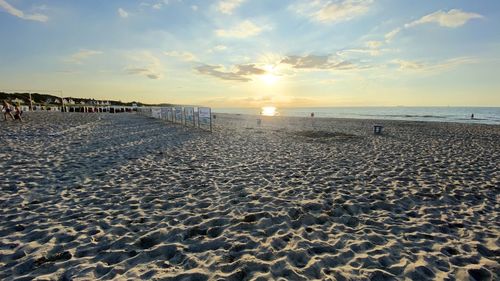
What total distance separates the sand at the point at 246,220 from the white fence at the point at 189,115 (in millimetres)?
12103

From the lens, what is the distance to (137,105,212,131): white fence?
2218 centimetres

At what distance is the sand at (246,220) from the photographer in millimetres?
3900

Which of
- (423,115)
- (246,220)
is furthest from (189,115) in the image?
(423,115)

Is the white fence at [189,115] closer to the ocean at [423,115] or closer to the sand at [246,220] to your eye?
the sand at [246,220]

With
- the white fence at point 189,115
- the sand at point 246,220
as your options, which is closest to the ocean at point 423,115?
the white fence at point 189,115

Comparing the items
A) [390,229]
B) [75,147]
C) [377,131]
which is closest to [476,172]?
[390,229]

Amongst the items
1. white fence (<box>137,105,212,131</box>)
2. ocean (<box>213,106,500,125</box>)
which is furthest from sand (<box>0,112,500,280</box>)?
ocean (<box>213,106,500,125</box>)

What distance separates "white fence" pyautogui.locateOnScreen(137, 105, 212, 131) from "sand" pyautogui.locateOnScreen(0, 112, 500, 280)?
476 inches

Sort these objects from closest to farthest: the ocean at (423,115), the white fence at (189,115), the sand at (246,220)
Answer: the sand at (246,220) → the white fence at (189,115) → the ocean at (423,115)

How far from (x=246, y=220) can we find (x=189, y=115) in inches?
1047

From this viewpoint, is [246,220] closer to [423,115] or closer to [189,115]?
[189,115]

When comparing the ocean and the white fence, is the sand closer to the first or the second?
the white fence

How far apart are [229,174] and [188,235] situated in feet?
13.8

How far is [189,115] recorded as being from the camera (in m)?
30.7
